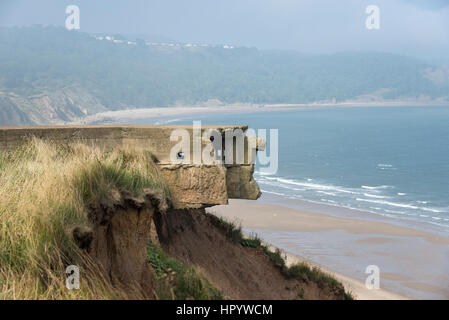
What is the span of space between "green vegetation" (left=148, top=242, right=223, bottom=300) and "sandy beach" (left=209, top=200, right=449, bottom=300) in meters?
9.66

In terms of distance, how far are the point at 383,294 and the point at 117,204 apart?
42.1ft

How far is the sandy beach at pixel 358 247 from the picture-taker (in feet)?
60.5

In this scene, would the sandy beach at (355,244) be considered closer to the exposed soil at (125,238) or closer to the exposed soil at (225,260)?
the exposed soil at (225,260)

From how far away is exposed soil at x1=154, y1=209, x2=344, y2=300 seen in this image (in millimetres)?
9966

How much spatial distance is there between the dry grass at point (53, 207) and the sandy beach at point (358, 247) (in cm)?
1115

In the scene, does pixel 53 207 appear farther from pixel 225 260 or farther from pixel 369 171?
pixel 369 171

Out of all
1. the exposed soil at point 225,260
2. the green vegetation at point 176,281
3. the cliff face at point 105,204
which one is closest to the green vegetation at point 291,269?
the exposed soil at point 225,260

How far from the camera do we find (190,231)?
1124 cm

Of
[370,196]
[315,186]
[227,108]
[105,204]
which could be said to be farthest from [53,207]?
[227,108]
